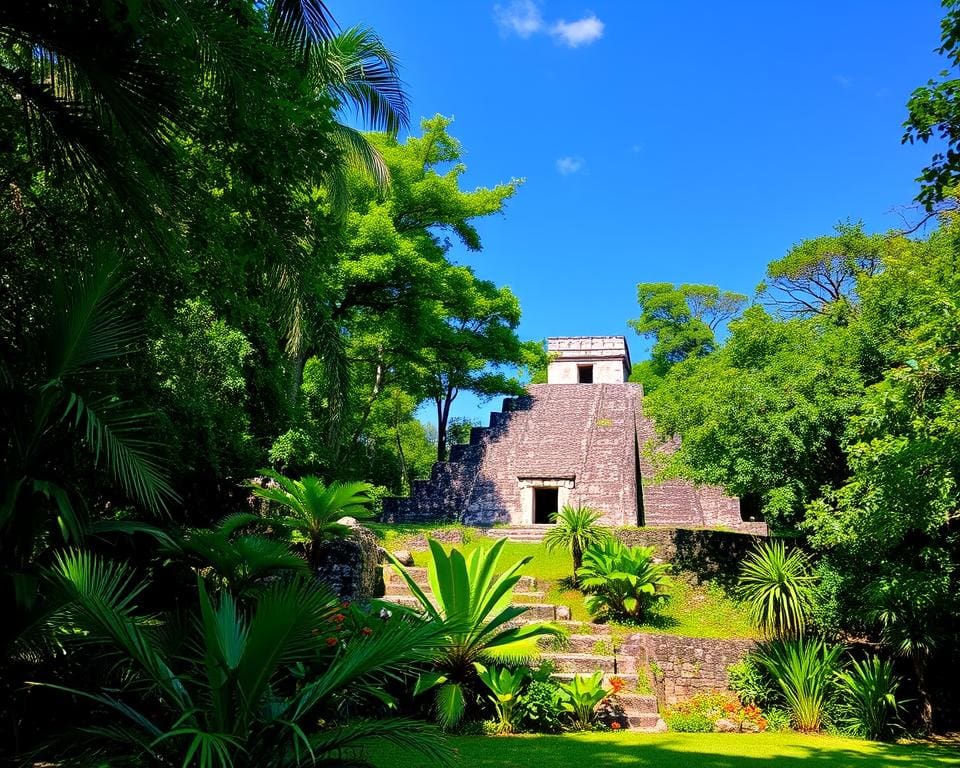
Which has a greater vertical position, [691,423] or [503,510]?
[691,423]

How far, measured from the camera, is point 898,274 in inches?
385

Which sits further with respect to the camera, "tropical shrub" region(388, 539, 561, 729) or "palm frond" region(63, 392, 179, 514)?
"tropical shrub" region(388, 539, 561, 729)

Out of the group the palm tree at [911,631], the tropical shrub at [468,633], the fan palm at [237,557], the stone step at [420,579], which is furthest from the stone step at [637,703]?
the stone step at [420,579]

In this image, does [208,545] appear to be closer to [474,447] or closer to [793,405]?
[793,405]

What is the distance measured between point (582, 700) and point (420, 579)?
17.4 ft

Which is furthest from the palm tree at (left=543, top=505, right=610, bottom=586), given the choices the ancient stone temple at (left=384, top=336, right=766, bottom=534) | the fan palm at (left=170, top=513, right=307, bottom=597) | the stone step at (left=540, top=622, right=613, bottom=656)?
the ancient stone temple at (left=384, top=336, right=766, bottom=534)

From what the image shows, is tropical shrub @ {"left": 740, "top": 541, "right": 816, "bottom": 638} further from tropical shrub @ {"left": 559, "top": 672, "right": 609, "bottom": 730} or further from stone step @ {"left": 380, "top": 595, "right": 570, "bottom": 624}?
tropical shrub @ {"left": 559, "top": 672, "right": 609, "bottom": 730}

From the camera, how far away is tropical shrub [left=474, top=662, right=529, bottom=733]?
6.76 meters

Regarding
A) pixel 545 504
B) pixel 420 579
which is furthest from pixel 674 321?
pixel 420 579

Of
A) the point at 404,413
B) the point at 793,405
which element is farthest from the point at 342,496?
the point at 404,413

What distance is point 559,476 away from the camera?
20234mm

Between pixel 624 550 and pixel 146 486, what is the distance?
8.43 meters

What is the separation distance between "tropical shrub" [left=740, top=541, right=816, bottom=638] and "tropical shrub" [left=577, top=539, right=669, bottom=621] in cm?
163

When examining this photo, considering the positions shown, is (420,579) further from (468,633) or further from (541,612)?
Result: (468,633)
